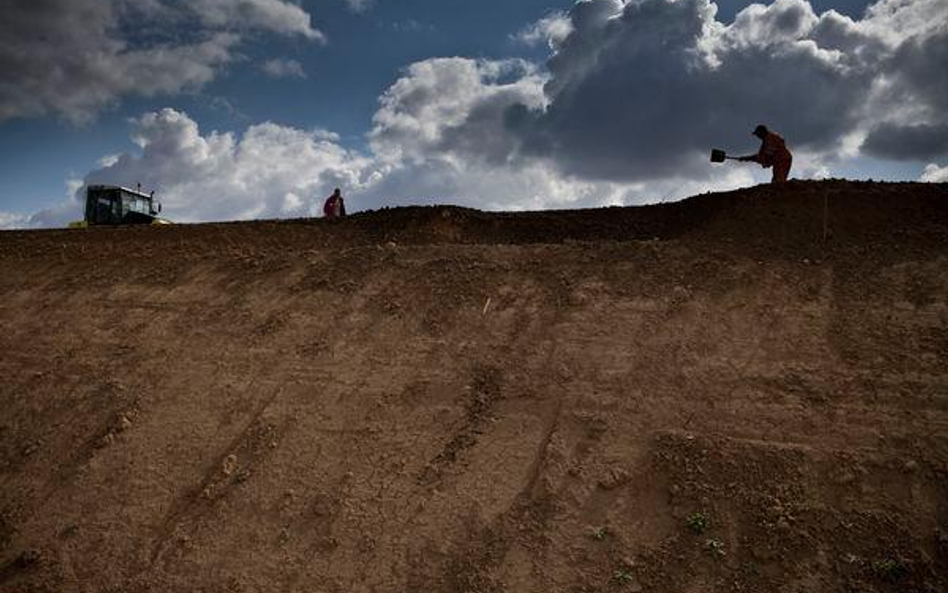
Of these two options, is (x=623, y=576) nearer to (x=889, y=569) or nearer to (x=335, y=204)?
(x=889, y=569)

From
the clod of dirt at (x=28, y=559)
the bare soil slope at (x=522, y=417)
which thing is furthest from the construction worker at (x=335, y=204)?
the clod of dirt at (x=28, y=559)

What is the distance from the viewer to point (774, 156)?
11.1 metres

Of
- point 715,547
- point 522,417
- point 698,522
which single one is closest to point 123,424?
point 522,417

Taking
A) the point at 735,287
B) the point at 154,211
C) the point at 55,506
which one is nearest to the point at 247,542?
the point at 55,506

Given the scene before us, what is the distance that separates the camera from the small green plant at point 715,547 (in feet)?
18.6

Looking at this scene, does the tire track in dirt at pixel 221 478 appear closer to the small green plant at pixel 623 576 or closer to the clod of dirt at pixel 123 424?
the clod of dirt at pixel 123 424

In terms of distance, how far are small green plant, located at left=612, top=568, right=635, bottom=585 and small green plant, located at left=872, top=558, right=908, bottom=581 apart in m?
1.78

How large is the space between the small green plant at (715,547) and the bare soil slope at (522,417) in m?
0.02

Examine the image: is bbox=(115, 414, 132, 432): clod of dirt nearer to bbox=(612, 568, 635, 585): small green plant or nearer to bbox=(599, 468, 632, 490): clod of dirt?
bbox=(599, 468, 632, 490): clod of dirt

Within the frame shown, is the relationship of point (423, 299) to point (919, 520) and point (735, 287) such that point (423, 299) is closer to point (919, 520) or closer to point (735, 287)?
point (735, 287)

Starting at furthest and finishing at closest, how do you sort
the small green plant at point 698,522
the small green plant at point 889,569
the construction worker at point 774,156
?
1. the construction worker at point 774,156
2. the small green plant at point 698,522
3. the small green plant at point 889,569

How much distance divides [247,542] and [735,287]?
6035 mm

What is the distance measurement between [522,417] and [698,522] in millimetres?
2057

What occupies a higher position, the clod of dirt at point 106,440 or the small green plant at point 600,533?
the clod of dirt at point 106,440
